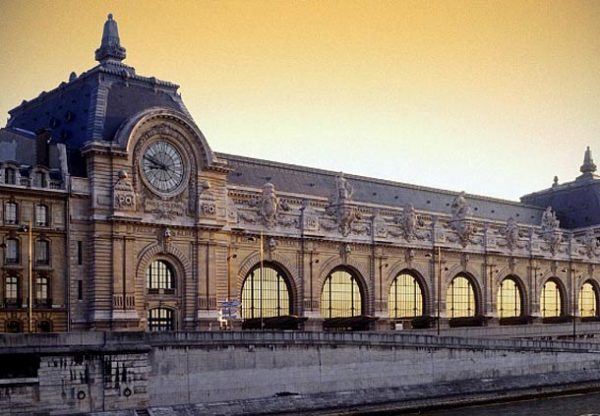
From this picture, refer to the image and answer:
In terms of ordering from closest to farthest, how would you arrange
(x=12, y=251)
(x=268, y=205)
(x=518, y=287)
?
Answer: (x=12, y=251) → (x=268, y=205) → (x=518, y=287)

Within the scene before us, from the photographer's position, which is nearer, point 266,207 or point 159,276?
point 159,276

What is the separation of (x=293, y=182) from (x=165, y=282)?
987 inches

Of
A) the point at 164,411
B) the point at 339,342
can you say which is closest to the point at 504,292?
→ the point at 339,342

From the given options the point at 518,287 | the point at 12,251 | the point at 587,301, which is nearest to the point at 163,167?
the point at 12,251

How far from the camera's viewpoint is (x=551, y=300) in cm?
11681

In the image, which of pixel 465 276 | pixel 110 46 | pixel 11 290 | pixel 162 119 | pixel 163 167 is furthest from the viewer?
pixel 465 276

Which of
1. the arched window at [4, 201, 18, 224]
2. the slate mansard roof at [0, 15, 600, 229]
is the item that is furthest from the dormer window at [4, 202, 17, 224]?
the slate mansard roof at [0, 15, 600, 229]

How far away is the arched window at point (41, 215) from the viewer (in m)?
66.4

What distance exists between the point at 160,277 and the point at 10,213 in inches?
536

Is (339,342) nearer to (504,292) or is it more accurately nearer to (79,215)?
(79,215)

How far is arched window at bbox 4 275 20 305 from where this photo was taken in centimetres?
6462

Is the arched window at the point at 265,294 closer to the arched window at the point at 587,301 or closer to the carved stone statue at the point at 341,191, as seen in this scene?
the carved stone statue at the point at 341,191

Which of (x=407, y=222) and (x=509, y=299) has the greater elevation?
(x=407, y=222)

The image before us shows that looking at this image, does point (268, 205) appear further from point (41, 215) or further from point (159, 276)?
point (41, 215)
